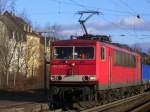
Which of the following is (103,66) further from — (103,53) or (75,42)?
(75,42)

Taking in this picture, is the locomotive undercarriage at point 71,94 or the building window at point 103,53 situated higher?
the building window at point 103,53

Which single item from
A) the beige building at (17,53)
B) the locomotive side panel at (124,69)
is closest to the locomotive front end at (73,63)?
the locomotive side panel at (124,69)

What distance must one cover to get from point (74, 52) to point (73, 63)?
2.24 ft

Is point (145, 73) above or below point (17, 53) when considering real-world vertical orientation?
below

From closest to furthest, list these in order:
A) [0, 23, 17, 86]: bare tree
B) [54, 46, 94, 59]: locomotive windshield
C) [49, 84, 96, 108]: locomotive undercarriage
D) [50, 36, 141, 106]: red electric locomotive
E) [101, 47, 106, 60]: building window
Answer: [49, 84, 96, 108]: locomotive undercarriage < [50, 36, 141, 106]: red electric locomotive < [54, 46, 94, 59]: locomotive windshield < [101, 47, 106, 60]: building window < [0, 23, 17, 86]: bare tree

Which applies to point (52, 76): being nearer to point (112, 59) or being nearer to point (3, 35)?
point (112, 59)

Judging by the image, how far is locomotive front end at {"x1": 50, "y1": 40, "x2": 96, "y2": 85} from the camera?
26609 millimetres

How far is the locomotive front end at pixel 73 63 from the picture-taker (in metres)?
26.6

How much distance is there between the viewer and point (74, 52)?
27.2m

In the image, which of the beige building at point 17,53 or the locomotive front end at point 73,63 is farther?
the beige building at point 17,53

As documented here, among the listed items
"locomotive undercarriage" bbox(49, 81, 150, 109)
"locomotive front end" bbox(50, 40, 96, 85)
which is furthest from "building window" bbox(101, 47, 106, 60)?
"locomotive undercarriage" bbox(49, 81, 150, 109)

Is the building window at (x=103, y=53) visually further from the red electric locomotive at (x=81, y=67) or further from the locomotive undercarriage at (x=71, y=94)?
the locomotive undercarriage at (x=71, y=94)

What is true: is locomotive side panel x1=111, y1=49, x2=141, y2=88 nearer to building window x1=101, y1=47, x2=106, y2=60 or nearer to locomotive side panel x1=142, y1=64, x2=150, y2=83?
building window x1=101, y1=47, x2=106, y2=60

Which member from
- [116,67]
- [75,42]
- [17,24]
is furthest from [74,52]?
[17,24]
